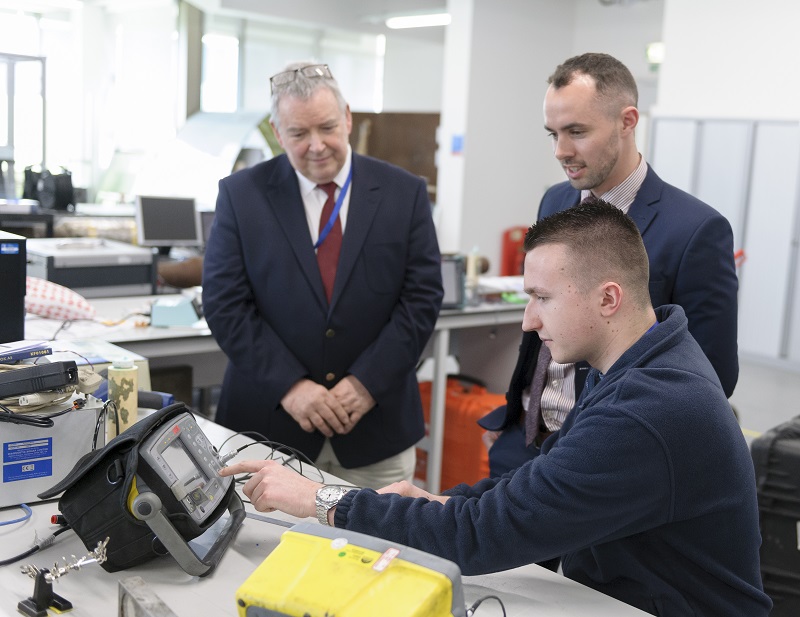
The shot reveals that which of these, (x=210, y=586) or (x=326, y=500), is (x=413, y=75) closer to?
(x=326, y=500)

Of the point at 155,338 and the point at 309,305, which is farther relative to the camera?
the point at 155,338

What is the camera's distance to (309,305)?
88.7 inches

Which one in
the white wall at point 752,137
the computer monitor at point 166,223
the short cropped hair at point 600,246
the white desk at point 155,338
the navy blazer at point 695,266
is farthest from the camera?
the white wall at point 752,137

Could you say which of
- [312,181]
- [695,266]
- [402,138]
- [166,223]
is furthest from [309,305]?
[402,138]

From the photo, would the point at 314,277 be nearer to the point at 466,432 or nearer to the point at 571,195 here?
the point at 571,195

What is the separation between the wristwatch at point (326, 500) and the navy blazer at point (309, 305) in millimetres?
763

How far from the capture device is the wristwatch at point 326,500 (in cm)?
144

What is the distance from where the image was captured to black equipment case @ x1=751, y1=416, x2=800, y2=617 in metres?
2.31

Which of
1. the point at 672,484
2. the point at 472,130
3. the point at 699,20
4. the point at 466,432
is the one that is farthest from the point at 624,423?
the point at 472,130

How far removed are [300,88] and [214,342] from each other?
4.24 feet

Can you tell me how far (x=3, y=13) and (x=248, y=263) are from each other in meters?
9.44

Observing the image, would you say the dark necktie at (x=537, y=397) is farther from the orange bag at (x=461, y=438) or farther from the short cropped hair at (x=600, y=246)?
the orange bag at (x=461, y=438)

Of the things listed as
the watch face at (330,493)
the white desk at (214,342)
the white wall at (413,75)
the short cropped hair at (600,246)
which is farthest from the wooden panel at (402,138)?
the watch face at (330,493)

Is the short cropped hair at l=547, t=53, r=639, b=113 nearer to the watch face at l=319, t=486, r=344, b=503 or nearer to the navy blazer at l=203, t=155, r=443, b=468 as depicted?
the navy blazer at l=203, t=155, r=443, b=468
